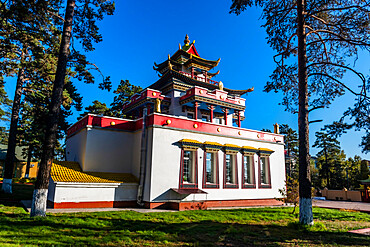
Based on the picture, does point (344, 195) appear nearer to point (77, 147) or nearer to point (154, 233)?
point (154, 233)

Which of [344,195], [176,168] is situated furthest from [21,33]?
[344,195]

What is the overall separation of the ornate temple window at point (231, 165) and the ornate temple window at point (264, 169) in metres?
2.59

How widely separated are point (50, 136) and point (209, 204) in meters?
11.2

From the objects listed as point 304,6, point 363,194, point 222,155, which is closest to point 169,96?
point 222,155

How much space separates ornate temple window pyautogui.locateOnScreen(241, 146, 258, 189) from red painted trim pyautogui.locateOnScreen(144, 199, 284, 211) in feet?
4.19

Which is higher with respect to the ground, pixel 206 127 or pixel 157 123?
pixel 206 127

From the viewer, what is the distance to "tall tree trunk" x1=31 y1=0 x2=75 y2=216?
9.31 metres

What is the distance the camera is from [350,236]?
8.84 m

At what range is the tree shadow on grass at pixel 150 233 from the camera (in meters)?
6.57

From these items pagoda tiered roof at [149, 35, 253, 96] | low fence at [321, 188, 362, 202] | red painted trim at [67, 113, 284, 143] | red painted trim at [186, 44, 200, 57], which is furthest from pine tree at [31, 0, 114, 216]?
low fence at [321, 188, 362, 202]

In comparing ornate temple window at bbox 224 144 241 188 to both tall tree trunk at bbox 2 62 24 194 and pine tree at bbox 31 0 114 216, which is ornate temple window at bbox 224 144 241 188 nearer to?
pine tree at bbox 31 0 114 216

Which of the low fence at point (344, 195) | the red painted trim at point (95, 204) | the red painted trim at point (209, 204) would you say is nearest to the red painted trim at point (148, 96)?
the red painted trim at point (95, 204)

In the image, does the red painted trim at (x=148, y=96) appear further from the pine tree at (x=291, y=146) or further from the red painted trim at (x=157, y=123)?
the pine tree at (x=291, y=146)

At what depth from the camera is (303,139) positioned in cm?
1057
